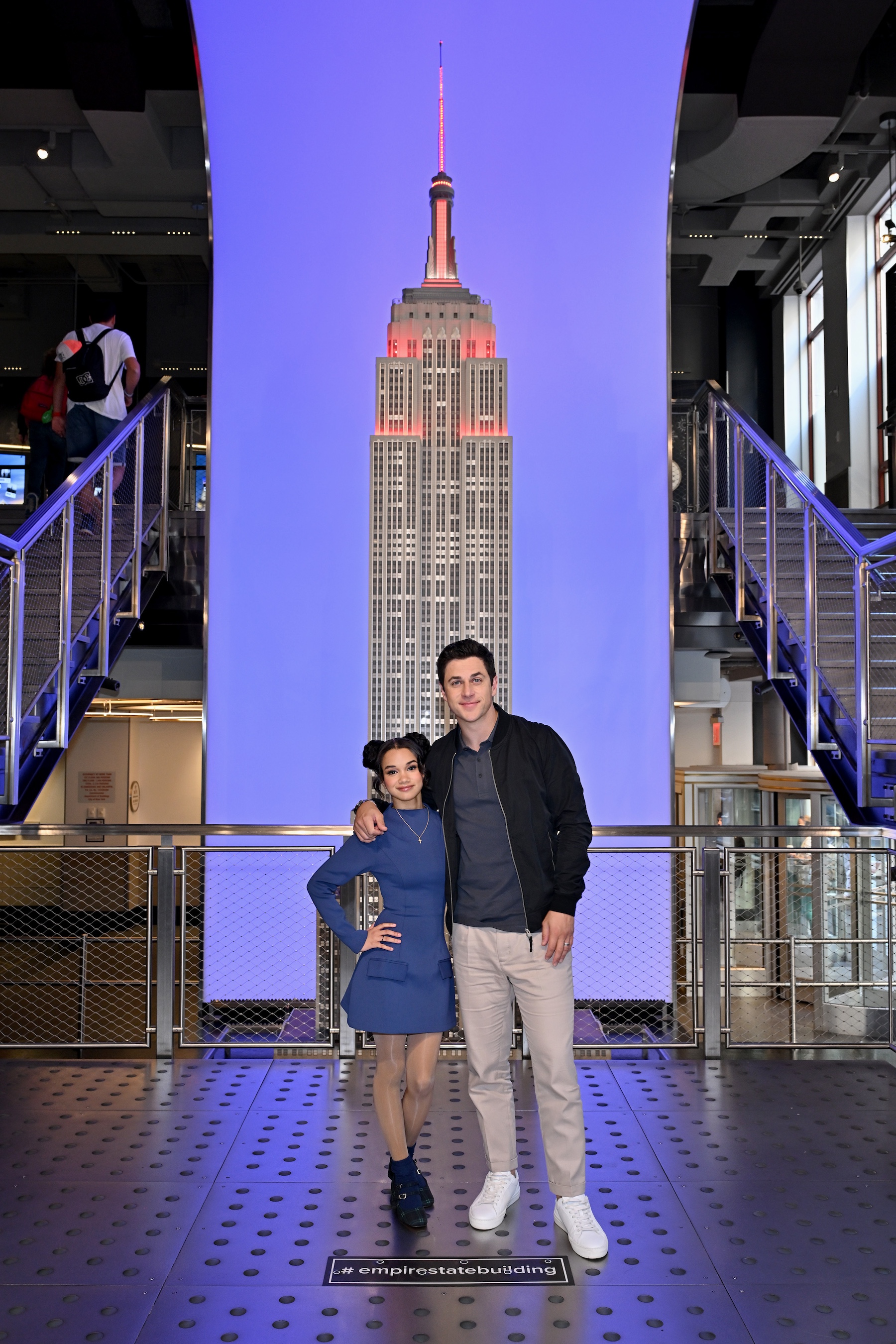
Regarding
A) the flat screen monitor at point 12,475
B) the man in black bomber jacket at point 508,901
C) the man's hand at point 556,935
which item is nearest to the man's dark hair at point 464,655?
the man in black bomber jacket at point 508,901

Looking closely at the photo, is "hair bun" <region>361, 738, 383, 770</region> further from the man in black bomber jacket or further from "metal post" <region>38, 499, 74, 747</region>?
"metal post" <region>38, 499, 74, 747</region>

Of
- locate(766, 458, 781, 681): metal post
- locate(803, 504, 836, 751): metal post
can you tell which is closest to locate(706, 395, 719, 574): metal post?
locate(766, 458, 781, 681): metal post

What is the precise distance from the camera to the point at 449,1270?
2355 mm

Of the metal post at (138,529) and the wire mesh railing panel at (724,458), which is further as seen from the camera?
the wire mesh railing panel at (724,458)

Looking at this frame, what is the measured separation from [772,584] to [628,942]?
2040 millimetres

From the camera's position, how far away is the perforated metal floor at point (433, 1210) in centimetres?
216

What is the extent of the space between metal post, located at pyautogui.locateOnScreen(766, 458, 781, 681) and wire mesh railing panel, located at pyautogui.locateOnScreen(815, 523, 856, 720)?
199 millimetres

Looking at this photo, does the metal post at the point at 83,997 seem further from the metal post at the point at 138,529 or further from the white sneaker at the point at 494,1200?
the white sneaker at the point at 494,1200

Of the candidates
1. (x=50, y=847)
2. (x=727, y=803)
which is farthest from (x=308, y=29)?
(x=727, y=803)

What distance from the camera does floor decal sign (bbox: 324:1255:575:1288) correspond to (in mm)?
2314

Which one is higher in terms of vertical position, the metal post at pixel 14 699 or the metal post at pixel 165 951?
the metal post at pixel 14 699

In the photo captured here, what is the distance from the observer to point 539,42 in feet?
19.7

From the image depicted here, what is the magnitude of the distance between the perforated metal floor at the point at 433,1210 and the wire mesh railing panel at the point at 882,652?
1.34m

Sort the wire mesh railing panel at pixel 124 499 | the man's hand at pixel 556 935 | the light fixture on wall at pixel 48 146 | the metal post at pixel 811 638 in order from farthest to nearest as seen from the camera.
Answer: the light fixture on wall at pixel 48 146, the wire mesh railing panel at pixel 124 499, the metal post at pixel 811 638, the man's hand at pixel 556 935
